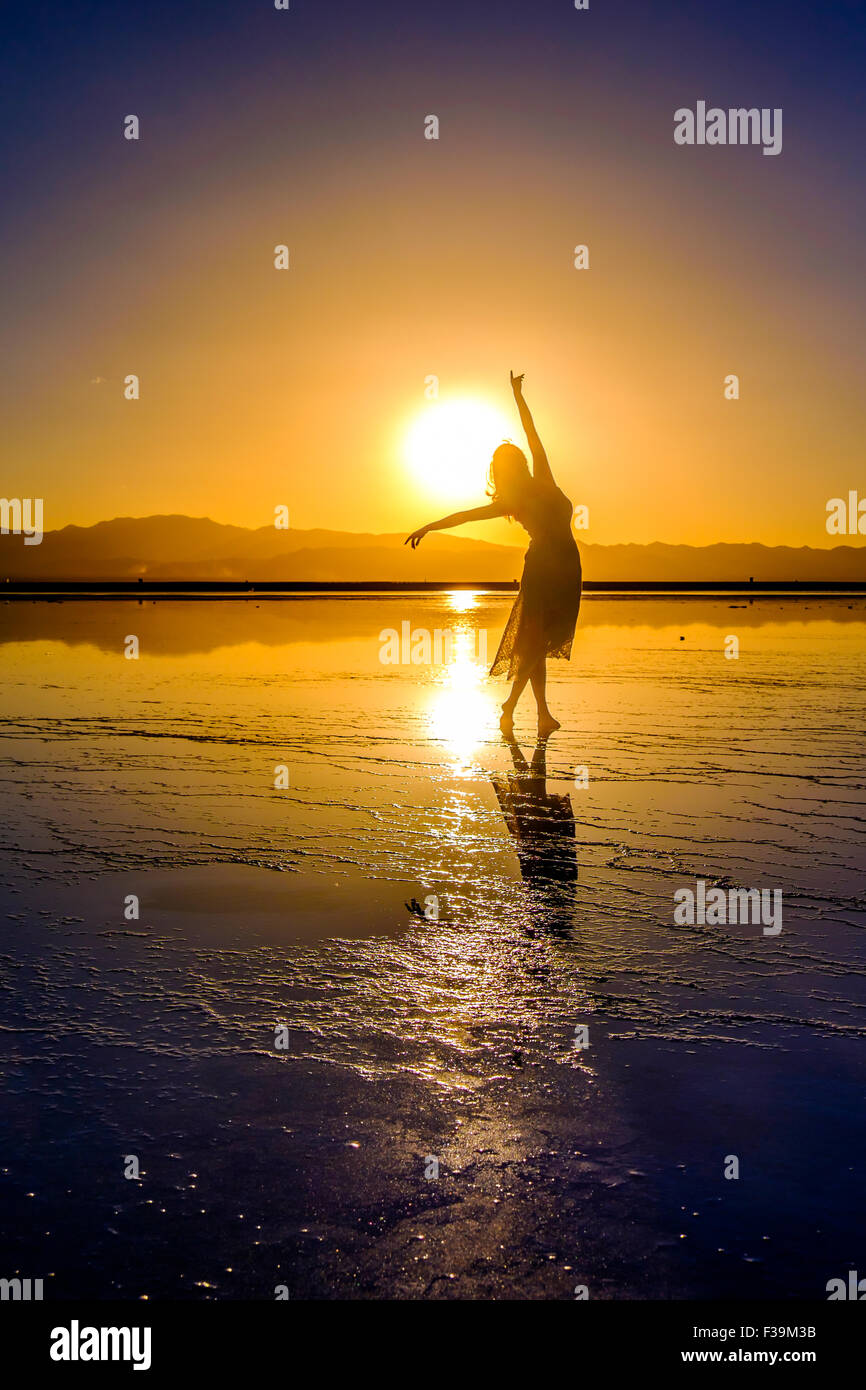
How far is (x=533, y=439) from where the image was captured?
9906mm

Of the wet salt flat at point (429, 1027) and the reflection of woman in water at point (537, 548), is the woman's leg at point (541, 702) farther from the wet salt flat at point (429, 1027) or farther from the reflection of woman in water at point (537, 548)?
the wet salt flat at point (429, 1027)

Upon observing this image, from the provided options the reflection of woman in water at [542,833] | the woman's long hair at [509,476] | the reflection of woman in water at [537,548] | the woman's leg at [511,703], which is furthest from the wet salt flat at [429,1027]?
the woman's long hair at [509,476]

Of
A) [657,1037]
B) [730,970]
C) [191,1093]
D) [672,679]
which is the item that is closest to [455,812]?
[730,970]

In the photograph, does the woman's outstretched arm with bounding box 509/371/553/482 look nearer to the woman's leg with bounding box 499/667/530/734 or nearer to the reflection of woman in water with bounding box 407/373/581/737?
the reflection of woman in water with bounding box 407/373/581/737

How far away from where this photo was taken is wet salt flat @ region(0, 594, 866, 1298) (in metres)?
2.12

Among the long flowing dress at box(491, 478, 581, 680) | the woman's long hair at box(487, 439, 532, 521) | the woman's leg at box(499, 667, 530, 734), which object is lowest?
the woman's leg at box(499, 667, 530, 734)

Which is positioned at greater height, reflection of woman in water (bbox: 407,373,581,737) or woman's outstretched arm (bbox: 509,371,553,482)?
woman's outstretched arm (bbox: 509,371,553,482)

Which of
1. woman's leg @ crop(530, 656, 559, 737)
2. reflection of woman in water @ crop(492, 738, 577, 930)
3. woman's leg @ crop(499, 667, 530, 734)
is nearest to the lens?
reflection of woman in water @ crop(492, 738, 577, 930)

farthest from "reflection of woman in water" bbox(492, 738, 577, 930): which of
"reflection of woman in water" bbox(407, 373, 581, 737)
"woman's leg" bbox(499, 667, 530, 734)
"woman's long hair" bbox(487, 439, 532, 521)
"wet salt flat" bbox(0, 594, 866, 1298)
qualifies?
"woman's long hair" bbox(487, 439, 532, 521)

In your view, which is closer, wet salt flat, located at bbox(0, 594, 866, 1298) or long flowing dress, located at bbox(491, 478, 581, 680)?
wet salt flat, located at bbox(0, 594, 866, 1298)

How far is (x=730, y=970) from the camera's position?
12.0 feet

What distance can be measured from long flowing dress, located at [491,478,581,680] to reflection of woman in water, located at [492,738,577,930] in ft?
7.53

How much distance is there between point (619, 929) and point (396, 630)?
21147 mm
